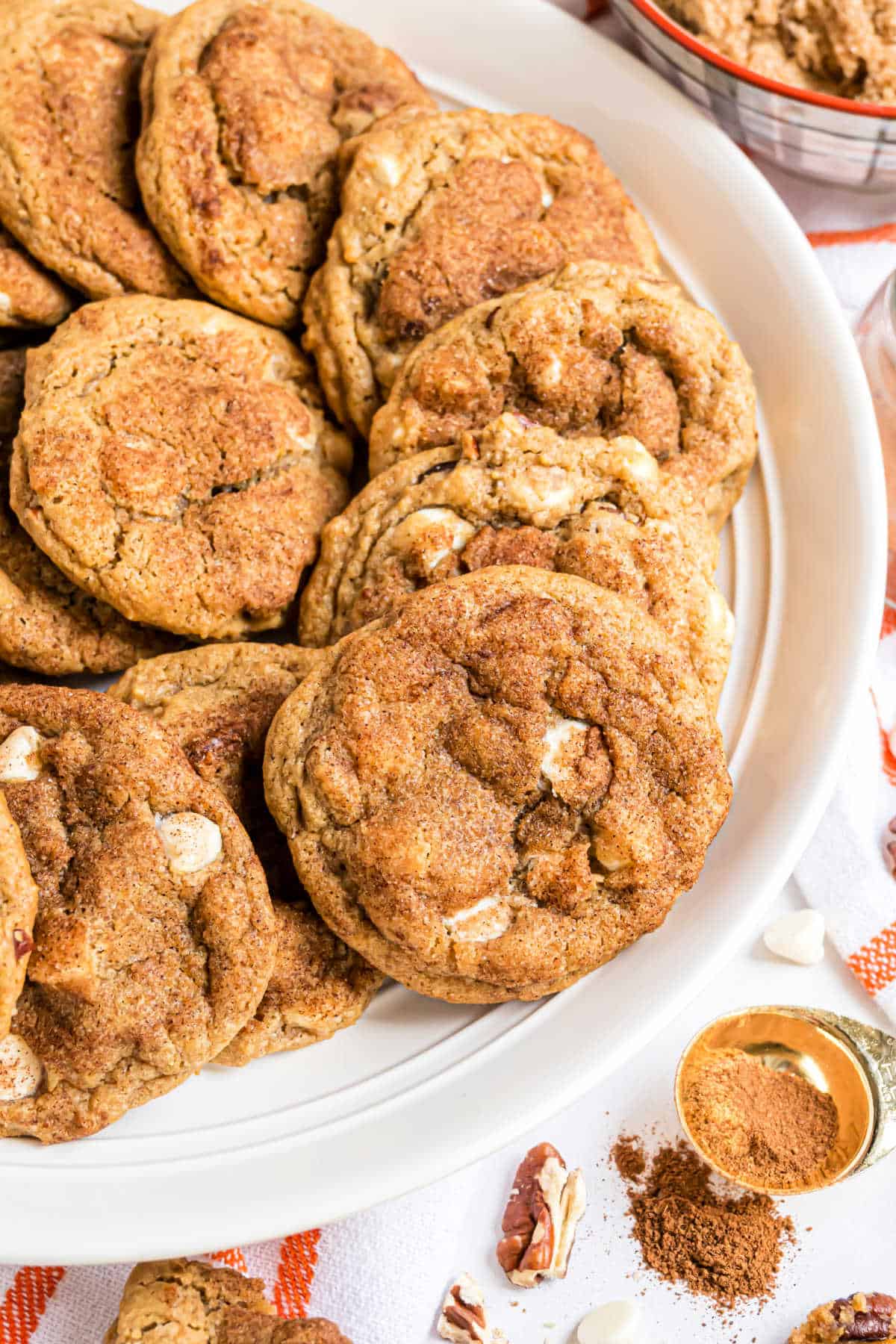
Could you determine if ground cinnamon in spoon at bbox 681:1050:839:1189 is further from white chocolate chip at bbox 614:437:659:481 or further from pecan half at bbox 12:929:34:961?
pecan half at bbox 12:929:34:961

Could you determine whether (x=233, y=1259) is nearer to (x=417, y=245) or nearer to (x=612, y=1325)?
(x=612, y=1325)

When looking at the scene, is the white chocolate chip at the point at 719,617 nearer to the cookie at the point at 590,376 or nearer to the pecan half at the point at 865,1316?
the cookie at the point at 590,376

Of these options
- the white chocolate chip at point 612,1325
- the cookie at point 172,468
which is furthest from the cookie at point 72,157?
the white chocolate chip at point 612,1325

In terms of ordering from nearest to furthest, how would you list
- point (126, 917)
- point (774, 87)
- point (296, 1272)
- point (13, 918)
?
point (13, 918) → point (126, 917) → point (296, 1272) → point (774, 87)

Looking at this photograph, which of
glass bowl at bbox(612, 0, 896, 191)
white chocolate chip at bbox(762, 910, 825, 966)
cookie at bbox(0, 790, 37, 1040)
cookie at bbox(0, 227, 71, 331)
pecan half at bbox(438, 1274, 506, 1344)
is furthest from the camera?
glass bowl at bbox(612, 0, 896, 191)

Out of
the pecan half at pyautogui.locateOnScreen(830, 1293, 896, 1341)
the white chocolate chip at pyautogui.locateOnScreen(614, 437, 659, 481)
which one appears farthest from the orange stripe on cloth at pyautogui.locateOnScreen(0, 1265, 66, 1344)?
the white chocolate chip at pyautogui.locateOnScreen(614, 437, 659, 481)

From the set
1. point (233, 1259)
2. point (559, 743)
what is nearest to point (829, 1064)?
point (559, 743)
